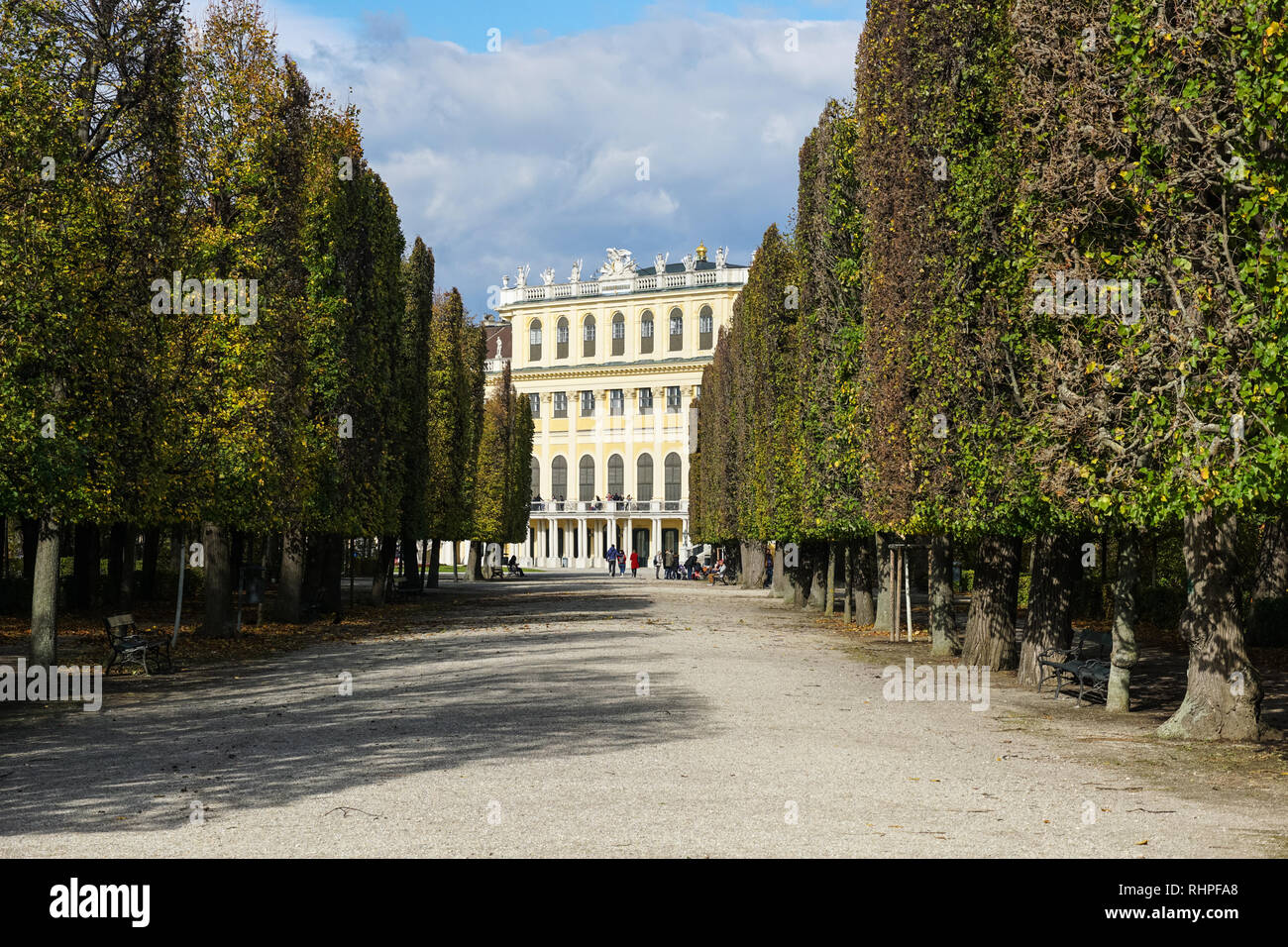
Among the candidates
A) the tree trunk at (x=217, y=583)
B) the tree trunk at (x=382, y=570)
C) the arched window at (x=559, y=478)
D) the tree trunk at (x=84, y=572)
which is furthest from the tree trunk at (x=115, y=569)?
the arched window at (x=559, y=478)

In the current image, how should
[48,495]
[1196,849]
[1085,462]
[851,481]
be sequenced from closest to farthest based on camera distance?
1. [1196,849]
2. [1085,462]
3. [48,495]
4. [851,481]

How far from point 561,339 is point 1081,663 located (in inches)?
3452

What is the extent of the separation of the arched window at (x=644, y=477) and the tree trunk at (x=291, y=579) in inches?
2687

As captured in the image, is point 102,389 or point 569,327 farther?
point 569,327

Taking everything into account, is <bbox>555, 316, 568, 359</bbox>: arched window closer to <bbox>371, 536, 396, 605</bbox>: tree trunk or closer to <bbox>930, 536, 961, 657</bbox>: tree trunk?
<bbox>371, 536, 396, 605</bbox>: tree trunk

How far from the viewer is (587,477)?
96.6m

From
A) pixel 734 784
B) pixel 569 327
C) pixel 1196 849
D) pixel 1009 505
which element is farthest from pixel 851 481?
pixel 569 327

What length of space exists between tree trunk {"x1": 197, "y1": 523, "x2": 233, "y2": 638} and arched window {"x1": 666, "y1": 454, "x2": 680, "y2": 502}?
71.3 metres

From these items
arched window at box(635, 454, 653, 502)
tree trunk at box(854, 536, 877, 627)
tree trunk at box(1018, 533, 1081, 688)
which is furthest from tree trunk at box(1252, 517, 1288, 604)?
arched window at box(635, 454, 653, 502)

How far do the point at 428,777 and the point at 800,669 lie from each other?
971 cm

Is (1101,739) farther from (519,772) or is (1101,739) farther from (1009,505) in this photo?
(519,772)

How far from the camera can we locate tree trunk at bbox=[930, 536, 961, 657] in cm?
1994

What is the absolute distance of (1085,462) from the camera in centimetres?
1164

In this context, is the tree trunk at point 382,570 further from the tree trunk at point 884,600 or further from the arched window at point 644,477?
the arched window at point 644,477
